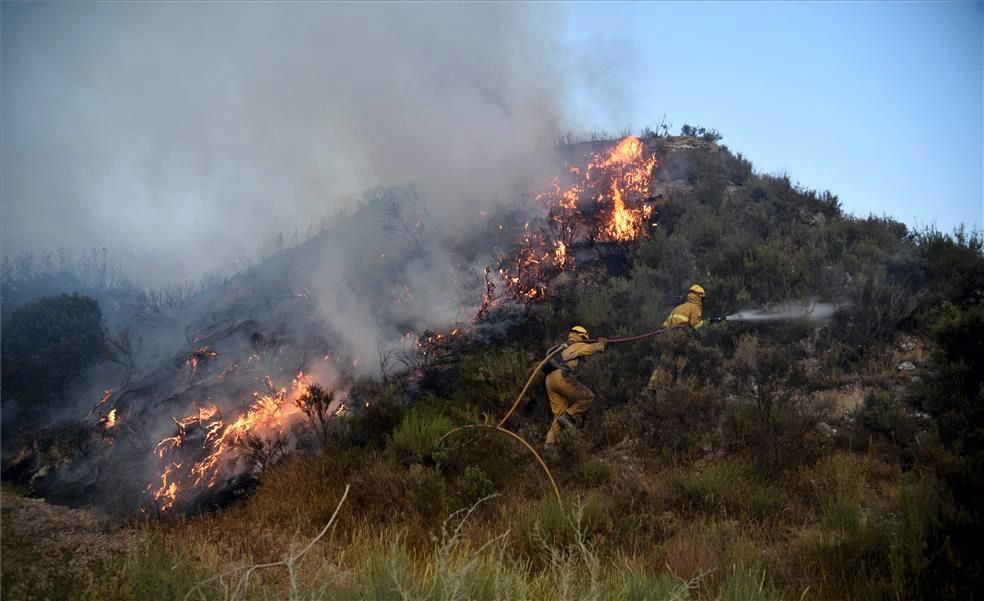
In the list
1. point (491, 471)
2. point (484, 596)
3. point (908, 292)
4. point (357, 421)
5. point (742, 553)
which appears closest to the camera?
point (484, 596)

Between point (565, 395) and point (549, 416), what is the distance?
721 millimetres

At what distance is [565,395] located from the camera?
890cm

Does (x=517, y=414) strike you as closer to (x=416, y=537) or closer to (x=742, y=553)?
(x=416, y=537)

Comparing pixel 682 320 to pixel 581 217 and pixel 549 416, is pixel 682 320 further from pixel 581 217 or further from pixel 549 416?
pixel 581 217

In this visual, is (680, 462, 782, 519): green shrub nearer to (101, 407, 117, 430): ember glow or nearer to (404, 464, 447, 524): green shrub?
(404, 464, 447, 524): green shrub

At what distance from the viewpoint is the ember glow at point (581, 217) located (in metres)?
12.7

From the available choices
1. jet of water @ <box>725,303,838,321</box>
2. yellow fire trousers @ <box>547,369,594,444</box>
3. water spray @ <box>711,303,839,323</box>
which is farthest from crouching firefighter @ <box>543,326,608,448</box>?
jet of water @ <box>725,303,838,321</box>

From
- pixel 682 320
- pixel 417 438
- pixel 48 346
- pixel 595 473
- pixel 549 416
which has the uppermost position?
pixel 48 346

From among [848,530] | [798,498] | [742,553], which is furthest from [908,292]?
[742,553]

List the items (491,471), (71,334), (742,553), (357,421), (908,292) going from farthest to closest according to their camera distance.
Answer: (71,334), (908,292), (357,421), (491,471), (742,553)

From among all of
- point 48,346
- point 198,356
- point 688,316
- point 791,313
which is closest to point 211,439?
point 198,356

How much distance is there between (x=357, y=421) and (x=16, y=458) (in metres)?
6.70

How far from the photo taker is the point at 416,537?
20.6ft

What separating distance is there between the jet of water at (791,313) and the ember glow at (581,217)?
148 inches
